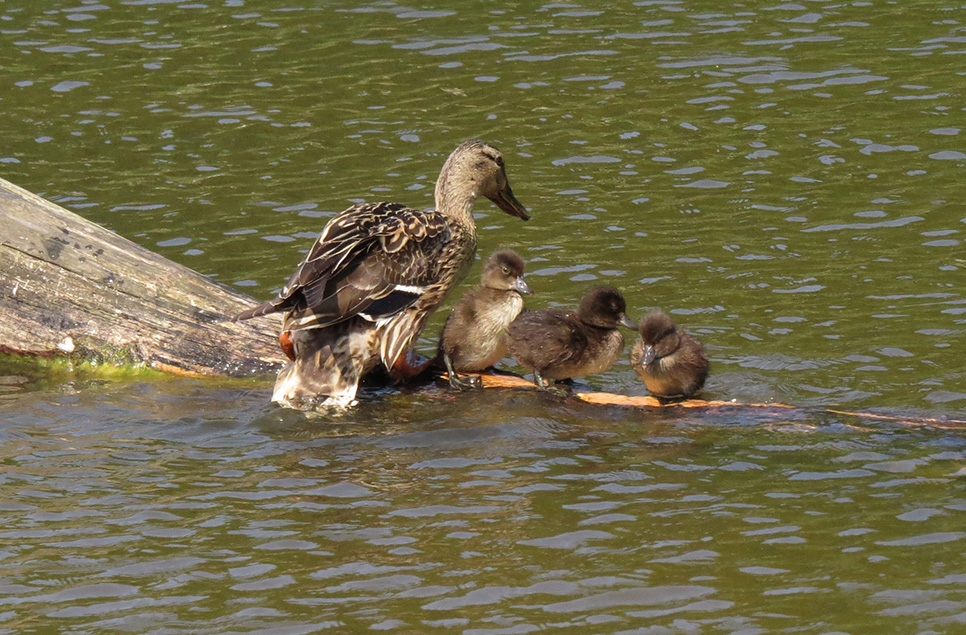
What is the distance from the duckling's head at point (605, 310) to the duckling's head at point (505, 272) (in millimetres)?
408

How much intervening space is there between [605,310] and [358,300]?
1375 mm

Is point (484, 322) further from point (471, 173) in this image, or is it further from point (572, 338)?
point (471, 173)

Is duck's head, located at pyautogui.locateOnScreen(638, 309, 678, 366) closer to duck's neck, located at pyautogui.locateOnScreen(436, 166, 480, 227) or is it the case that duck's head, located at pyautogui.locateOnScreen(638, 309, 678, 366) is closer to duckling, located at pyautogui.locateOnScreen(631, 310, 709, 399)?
duckling, located at pyautogui.locateOnScreen(631, 310, 709, 399)

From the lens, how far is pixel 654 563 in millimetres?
6125

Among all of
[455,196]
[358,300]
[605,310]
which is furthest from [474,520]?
[455,196]

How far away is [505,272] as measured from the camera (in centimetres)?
848

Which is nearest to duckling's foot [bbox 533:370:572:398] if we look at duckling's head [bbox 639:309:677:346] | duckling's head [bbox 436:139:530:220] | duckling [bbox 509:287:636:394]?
duckling [bbox 509:287:636:394]

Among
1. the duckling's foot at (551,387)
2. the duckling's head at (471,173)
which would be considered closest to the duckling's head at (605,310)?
the duckling's foot at (551,387)

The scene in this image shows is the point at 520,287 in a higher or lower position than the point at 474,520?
higher

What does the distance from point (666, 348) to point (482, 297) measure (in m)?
1.14

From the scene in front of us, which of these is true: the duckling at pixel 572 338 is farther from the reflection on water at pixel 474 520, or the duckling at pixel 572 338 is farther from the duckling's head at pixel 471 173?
the duckling's head at pixel 471 173

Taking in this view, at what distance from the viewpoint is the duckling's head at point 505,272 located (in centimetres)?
844

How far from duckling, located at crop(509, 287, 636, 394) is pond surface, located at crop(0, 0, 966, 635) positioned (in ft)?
0.88

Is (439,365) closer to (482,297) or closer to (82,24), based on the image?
(482,297)
